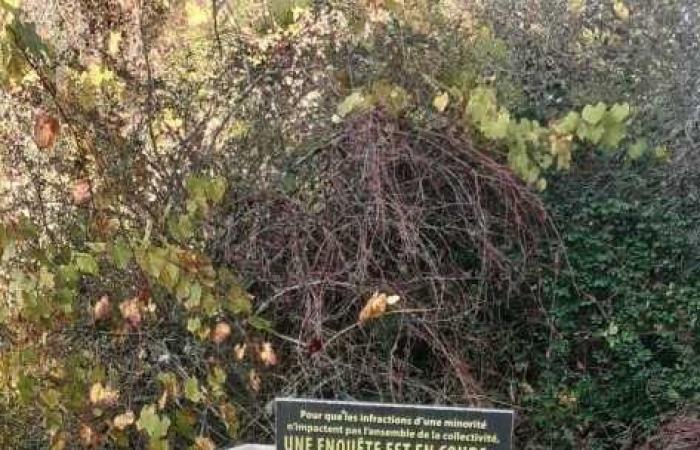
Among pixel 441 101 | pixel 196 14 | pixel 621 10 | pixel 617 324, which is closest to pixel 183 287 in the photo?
pixel 196 14

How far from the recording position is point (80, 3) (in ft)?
15.3


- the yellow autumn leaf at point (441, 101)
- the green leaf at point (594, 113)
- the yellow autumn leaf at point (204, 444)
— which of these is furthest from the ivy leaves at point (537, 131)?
the yellow autumn leaf at point (204, 444)

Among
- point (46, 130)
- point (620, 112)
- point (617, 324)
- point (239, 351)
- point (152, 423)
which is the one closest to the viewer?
point (46, 130)

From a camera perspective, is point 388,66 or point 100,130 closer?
point 100,130

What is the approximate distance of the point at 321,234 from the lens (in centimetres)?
454

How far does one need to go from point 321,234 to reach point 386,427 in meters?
1.35

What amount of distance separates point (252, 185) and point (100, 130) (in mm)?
783

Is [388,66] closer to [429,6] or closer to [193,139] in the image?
[429,6]

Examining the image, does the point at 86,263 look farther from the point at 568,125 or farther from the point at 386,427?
the point at 568,125

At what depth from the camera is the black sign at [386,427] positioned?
331cm

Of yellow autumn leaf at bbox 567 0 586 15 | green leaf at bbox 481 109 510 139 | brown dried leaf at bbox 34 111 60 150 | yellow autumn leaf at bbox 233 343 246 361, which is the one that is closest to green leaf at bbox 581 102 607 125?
green leaf at bbox 481 109 510 139

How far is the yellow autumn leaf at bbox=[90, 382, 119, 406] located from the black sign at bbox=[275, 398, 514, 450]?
102cm

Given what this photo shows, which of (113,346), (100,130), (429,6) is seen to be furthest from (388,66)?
(113,346)

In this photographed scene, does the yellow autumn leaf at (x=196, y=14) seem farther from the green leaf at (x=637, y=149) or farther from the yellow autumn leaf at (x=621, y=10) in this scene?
the yellow autumn leaf at (x=621, y=10)
